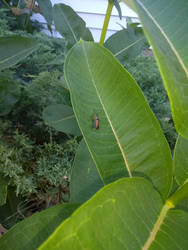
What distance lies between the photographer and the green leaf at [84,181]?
1.80ft

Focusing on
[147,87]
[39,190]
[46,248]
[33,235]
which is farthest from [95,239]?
[147,87]

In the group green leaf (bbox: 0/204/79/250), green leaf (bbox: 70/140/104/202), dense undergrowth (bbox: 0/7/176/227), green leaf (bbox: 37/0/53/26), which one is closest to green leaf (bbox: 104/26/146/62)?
dense undergrowth (bbox: 0/7/176/227)

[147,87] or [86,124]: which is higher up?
[86,124]

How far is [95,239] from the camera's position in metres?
0.25

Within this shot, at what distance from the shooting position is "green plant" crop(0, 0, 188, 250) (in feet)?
0.89

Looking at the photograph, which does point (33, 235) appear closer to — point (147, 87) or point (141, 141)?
point (141, 141)

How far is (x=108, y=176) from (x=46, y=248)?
229 mm

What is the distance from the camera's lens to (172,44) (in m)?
0.36

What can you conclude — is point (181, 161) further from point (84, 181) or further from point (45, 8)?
point (45, 8)

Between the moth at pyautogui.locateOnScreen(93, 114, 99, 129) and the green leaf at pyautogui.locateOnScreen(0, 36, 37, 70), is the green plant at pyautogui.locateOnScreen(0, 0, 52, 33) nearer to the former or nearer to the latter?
the green leaf at pyautogui.locateOnScreen(0, 36, 37, 70)

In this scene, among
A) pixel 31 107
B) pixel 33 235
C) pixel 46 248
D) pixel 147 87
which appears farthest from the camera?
pixel 147 87

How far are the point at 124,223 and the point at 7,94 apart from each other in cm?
88

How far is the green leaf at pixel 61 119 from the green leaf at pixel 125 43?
0.31m

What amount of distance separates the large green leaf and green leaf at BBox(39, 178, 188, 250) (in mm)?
123
